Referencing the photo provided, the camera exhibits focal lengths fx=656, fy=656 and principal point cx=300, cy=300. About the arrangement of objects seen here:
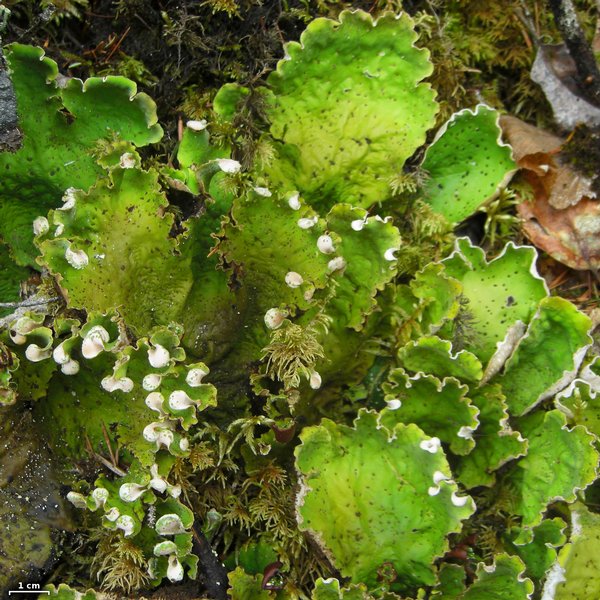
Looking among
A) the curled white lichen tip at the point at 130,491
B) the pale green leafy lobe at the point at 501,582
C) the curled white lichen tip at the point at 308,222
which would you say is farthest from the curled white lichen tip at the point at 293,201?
the pale green leafy lobe at the point at 501,582

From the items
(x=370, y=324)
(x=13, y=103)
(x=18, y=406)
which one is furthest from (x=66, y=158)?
(x=370, y=324)

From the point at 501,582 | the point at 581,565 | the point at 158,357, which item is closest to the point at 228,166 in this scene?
the point at 158,357

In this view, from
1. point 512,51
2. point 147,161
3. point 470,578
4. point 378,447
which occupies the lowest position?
point 470,578

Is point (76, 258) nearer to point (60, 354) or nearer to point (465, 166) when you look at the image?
point (60, 354)

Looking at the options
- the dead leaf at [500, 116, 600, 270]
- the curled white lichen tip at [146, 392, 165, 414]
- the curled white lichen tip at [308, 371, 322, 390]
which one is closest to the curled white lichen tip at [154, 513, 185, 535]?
the curled white lichen tip at [146, 392, 165, 414]

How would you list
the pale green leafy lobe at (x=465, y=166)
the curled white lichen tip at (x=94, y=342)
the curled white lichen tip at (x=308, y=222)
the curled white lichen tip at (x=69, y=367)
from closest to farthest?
1. the curled white lichen tip at (x=94, y=342)
2. the curled white lichen tip at (x=69, y=367)
3. the curled white lichen tip at (x=308, y=222)
4. the pale green leafy lobe at (x=465, y=166)

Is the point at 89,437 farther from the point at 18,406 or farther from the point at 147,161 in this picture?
the point at 147,161

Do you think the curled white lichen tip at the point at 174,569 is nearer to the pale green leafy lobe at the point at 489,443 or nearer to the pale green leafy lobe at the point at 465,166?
the pale green leafy lobe at the point at 489,443
